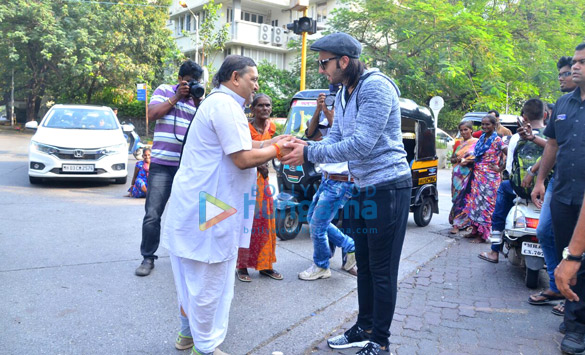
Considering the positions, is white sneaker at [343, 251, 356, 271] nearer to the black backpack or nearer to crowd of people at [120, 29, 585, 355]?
crowd of people at [120, 29, 585, 355]

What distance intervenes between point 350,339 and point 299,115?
3.97 meters

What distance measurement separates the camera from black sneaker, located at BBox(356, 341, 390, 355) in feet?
10.0

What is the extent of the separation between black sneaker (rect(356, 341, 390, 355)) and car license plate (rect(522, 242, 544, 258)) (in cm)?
238

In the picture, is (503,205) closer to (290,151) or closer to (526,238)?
(526,238)

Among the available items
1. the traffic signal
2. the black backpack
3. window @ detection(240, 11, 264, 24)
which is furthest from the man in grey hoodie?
window @ detection(240, 11, 264, 24)

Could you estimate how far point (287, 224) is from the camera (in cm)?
639

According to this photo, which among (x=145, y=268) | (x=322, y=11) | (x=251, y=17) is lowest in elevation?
(x=145, y=268)

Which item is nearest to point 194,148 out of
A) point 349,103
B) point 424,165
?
point 349,103

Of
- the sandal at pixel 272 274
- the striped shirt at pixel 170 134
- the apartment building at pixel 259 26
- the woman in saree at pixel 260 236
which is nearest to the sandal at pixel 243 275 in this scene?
the woman in saree at pixel 260 236

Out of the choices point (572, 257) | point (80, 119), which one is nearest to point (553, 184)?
point (572, 257)

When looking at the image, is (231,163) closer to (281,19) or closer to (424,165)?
(424,165)

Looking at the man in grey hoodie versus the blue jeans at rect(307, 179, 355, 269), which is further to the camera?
the blue jeans at rect(307, 179, 355, 269)

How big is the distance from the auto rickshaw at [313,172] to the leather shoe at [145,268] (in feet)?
6.13

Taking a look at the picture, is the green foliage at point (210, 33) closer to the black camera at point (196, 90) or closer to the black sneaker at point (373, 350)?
the black camera at point (196, 90)
